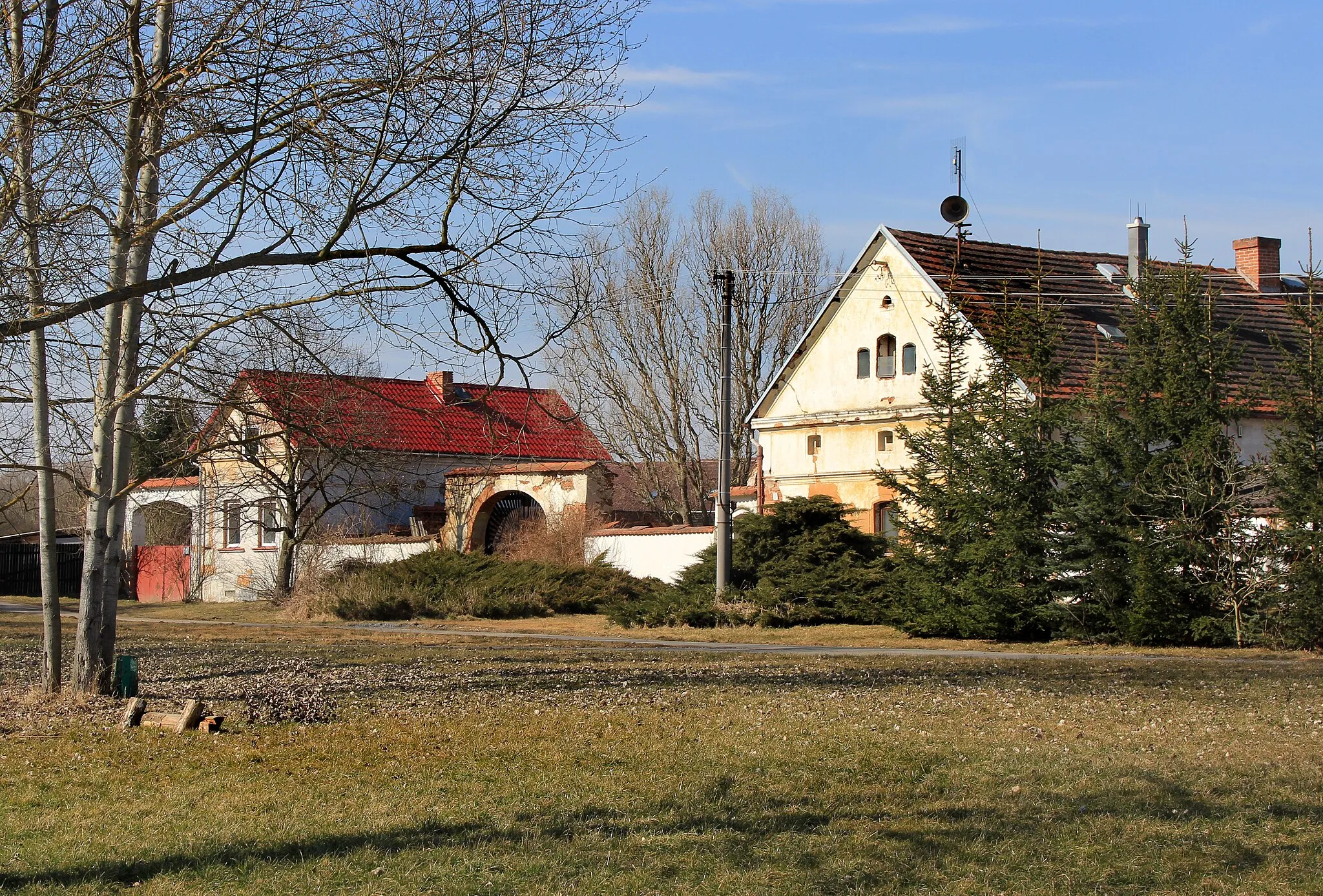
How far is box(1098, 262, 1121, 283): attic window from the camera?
112ft

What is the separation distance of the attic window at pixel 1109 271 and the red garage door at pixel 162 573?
94.9 feet

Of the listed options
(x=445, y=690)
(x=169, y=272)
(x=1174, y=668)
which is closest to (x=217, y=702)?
(x=445, y=690)

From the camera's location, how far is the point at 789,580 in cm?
2514

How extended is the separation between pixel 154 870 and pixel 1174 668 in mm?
12714

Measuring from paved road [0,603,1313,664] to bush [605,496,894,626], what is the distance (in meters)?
2.29

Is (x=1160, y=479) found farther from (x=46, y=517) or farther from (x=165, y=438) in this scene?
(x=46, y=517)

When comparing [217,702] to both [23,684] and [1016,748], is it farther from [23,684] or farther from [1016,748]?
[1016,748]

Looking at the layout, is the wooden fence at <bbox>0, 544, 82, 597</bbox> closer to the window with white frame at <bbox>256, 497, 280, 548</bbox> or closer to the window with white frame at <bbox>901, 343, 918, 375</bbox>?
the window with white frame at <bbox>256, 497, 280, 548</bbox>

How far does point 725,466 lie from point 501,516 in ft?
41.1

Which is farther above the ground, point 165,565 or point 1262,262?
point 1262,262

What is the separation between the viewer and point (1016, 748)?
29.2 feet

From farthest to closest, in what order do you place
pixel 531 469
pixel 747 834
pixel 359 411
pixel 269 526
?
pixel 269 526 < pixel 531 469 < pixel 359 411 < pixel 747 834

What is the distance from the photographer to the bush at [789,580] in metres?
24.4

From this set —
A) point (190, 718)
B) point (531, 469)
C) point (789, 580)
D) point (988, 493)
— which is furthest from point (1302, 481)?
point (531, 469)
